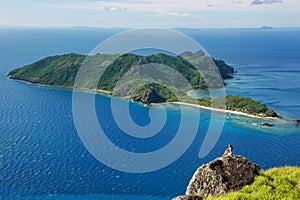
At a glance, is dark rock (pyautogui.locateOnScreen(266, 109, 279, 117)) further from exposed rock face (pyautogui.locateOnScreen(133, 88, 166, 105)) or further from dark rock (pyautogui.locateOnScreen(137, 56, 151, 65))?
dark rock (pyautogui.locateOnScreen(137, 56, 151, 65))

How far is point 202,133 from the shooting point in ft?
233

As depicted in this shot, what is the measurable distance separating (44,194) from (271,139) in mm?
46744

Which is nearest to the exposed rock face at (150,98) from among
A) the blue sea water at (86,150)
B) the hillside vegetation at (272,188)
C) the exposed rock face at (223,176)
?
the blue sea water at (86,150)

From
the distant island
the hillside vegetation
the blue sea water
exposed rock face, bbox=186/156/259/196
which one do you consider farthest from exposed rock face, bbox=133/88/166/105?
the hillside vegetation

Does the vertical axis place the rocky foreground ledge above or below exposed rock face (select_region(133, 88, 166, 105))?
above

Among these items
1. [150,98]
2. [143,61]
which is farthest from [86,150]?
[143,61]

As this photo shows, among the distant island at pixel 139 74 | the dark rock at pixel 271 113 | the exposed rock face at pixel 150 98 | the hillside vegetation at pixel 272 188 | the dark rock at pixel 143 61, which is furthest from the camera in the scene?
the dark rock at pixel 143 61

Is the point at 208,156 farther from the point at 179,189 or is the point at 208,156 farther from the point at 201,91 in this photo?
the point at 201,91

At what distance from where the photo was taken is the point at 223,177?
13688 millimetres

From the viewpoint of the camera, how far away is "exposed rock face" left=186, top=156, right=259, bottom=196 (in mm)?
13344

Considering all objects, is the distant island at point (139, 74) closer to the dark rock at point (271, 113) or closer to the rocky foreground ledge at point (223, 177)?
the dark rock at point (271, 113)

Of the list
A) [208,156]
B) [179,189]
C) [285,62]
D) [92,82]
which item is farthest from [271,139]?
[285,62]

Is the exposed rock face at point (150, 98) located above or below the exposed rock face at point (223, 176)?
below

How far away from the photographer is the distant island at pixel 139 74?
9687 centimetres
